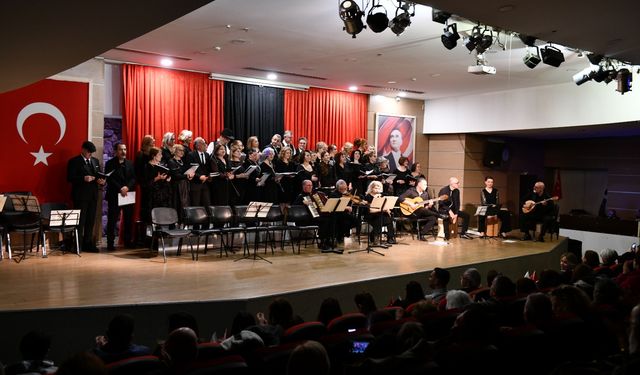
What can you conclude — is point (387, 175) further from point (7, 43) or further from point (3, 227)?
point (7, 43)

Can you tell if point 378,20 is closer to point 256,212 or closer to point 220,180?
point 256,212

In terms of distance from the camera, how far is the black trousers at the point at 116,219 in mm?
8594

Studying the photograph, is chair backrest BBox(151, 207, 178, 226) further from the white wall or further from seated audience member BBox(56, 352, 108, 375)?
the white wall

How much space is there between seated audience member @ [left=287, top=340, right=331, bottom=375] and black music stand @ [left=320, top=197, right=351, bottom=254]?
20.3 feet

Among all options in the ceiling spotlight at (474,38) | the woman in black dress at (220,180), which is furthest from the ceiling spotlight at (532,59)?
the woman in black dress at (220,180)

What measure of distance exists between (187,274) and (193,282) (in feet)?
1.68

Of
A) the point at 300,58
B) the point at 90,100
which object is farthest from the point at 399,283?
the point at 90,100

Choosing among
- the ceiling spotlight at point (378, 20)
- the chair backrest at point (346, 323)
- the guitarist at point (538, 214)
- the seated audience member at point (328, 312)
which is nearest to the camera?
the chair backrest at point (346, 323)

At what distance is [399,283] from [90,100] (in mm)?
5862

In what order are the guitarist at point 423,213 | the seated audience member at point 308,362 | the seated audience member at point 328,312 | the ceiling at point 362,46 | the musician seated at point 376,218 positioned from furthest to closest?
the guitarist at point 423,213
the musician seated at point 376,218
the ceiling at point 362,46
the seated audience member at point 328,312
the seated audience member at point 308,362

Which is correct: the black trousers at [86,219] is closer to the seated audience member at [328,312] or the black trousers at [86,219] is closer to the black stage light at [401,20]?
the black stage light at [401,20]

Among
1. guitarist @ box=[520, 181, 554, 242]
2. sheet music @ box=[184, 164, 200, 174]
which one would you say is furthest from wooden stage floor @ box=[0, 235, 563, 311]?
guitarist @ box=[520, 181, 554, 242]

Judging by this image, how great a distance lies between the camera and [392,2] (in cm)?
661

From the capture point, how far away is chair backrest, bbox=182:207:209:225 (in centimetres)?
824
